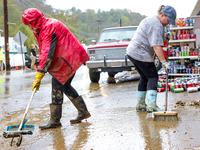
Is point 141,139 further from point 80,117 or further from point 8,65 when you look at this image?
point 8,65

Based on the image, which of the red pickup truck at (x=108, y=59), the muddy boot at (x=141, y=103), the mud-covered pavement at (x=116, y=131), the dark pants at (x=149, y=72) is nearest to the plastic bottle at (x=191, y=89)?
the mud-covered pavement at (x=116, y=131)

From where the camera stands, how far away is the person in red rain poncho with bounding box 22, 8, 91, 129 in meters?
3.52

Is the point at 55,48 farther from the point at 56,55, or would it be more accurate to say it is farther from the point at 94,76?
the point at 94,76

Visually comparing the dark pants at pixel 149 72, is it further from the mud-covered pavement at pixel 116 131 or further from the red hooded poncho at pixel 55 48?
the red hooded poncho at pixel 55 48

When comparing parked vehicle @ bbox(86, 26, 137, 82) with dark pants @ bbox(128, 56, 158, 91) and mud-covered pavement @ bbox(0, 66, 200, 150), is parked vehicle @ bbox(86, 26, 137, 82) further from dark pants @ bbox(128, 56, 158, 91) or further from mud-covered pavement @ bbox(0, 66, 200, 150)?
dark pants @ bbox(128, 56, 158, 91)

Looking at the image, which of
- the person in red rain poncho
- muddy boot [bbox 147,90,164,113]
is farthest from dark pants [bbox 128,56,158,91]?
the person in red rain poncho

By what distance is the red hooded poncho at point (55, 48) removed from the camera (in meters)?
3.52

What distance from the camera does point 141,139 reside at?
117 inches

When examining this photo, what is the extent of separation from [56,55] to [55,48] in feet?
0.31

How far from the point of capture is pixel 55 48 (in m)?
3.67

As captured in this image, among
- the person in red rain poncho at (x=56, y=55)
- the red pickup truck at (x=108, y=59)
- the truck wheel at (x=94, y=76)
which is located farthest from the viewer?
the truck wheel at (x=94, y=76)

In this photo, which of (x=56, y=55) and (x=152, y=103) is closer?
(x=56, y=55)

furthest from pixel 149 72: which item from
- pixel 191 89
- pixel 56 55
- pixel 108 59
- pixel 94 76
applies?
pixel 94 76

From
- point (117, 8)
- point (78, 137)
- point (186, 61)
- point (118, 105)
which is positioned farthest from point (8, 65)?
point (117, 8)
